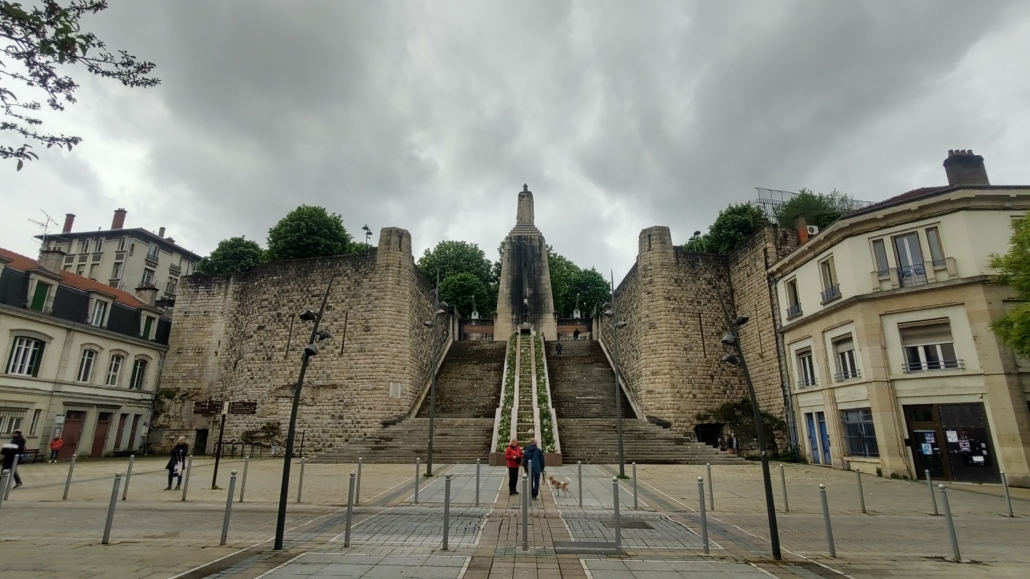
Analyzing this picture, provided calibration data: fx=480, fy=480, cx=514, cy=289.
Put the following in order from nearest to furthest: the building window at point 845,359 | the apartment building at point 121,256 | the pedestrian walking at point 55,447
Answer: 1. the building window at point 845,359
2. the pedestrian walking at point 55,447
3. the apartment building at point 121,256

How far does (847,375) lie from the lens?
59.0 ft

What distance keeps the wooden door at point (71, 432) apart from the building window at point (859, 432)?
33.8 m

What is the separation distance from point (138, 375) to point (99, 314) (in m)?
4.12

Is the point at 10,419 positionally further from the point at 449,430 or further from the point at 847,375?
the point at 847,375

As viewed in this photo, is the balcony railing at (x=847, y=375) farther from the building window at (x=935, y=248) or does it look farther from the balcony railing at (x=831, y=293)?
the building window at (x=935, y=248)

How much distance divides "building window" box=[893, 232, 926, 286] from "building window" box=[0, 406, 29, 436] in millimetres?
35281

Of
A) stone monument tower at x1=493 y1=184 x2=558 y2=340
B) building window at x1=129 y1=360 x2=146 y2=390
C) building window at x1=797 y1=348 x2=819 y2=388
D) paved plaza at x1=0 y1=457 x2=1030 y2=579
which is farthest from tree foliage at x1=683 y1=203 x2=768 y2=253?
building window at x1=129 y1=360 x2=146 y2=390

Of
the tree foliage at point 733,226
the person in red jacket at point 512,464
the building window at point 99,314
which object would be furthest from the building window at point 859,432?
the building window at point 99,314

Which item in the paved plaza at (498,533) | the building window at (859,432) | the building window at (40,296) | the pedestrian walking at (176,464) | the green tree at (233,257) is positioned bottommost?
the paved plaza at (498,533)

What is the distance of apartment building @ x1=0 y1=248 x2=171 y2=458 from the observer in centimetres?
2098

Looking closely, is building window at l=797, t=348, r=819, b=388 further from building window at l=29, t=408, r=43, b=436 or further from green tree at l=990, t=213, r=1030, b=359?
building window at l=29, t=408, r=43, b=436

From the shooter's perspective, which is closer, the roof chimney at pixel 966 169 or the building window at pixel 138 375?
the roof chimney at pixel 966 169

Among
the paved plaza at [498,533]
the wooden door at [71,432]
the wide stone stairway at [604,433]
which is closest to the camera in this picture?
the paved plaza at [498,533]

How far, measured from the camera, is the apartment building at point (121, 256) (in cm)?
4634
